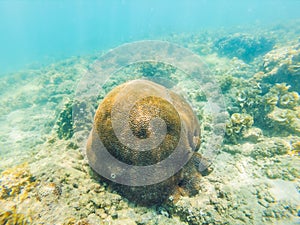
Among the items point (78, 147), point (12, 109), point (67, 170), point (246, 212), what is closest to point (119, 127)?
point (67, 170)

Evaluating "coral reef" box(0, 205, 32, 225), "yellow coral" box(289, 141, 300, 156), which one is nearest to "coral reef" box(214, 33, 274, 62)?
"yellow coral" box(289, 141, 300, 156)

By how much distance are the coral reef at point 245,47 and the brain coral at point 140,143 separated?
626 inches

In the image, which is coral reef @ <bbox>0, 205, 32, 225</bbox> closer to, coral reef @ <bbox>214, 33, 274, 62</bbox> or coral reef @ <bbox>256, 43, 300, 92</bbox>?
coral reef @ <bbox>256, 43, 300, 92</bbox>

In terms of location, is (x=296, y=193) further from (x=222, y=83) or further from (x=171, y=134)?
(x=222, y=83)

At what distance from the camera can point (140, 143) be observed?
3.39m

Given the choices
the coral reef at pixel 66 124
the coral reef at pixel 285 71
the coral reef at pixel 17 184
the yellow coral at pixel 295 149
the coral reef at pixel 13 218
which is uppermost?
the coral reef at pixel 285 71

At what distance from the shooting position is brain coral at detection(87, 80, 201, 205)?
3.40 m

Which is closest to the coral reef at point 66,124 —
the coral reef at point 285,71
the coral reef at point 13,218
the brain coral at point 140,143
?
the brain coral at point 140,143

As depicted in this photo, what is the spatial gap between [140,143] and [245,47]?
58.2ft

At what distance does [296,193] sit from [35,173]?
5.36 meters

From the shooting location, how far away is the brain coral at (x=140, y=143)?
3398mm

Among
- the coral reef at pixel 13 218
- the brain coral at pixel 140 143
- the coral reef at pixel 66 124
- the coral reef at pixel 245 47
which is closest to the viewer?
the coral reef at pixel 13 218

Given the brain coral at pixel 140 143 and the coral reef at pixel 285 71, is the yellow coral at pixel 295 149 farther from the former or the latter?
the coral reef at pixel 285 71

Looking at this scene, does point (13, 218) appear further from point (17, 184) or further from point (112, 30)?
point (112, 30)
